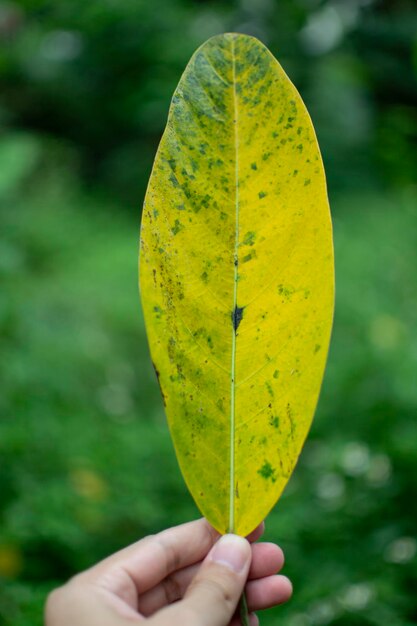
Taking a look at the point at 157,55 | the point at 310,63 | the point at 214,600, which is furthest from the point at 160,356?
the point at 310,63

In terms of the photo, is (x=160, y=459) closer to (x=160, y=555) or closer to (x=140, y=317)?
(x=160, y=555)

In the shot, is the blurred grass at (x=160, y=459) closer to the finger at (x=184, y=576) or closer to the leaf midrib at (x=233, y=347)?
the finger at (x=184, y=576)

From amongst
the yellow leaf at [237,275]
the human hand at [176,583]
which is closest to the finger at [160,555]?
the human hand at [176,583]

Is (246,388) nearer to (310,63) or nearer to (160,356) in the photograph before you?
(160,356)

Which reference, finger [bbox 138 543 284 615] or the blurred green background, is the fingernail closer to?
finger [bbox 138 543 284 615]

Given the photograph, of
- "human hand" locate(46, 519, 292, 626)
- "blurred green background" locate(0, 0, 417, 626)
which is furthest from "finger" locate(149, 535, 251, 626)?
"blurred green background" locate(0, 0, 417, 626)

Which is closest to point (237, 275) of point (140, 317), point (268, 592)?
point (268, 592)
